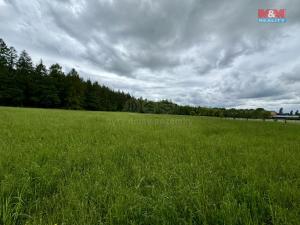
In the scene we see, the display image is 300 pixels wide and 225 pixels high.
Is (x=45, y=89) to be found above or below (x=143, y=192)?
above

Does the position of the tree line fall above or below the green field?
above

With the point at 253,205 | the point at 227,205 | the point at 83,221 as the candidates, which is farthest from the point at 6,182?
the point at 253,205

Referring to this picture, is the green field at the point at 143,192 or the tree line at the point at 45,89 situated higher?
the tree line at the point at 45,89

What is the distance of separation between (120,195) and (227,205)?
132 cm

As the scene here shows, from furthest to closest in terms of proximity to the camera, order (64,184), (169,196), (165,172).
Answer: (165,172)
(64,184)
(169,196)

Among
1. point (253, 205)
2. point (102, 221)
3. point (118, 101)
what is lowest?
point (102, 221)

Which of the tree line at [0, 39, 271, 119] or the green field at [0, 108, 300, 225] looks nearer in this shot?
the green field at [0, 108, 300, 225]

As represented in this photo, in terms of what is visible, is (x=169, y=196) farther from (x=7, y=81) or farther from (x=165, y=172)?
(x=7, y=81)

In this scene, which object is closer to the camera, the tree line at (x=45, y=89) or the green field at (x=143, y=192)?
the green field at (x=143, y=192)

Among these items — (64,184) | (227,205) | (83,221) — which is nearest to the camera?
(83,221)

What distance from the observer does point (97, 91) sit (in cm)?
7894

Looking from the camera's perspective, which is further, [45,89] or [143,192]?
[45,89]

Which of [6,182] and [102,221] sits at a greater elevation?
[6,182]

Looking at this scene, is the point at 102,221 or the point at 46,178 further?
the point at 46,178
